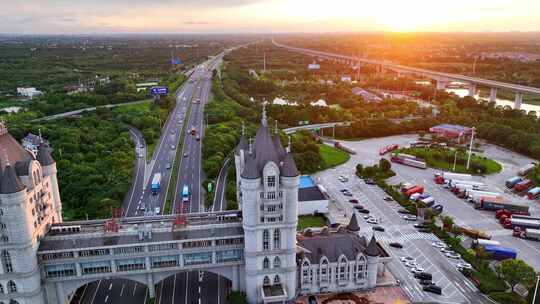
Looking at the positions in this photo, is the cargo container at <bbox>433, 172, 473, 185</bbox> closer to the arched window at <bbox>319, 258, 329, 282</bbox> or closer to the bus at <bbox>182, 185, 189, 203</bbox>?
the arched window at <bbox>319, 258, 329, 282</bbox>

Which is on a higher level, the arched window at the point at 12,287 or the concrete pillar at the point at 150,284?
the arched window at the point at 12,287

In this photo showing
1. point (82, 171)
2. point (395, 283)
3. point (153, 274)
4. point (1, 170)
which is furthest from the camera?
point (82, 171)

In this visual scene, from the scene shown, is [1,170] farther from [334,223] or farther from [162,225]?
[334,223]

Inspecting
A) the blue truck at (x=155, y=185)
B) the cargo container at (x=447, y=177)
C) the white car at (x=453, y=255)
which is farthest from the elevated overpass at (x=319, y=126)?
the white car at (x=453, y=255)

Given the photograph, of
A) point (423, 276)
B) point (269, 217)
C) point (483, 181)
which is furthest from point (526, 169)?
point (269, 217)

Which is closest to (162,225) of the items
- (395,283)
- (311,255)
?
(311,255)

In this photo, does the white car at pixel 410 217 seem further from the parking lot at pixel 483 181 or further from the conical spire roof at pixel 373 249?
the conical spire roof at pixel 373 249
